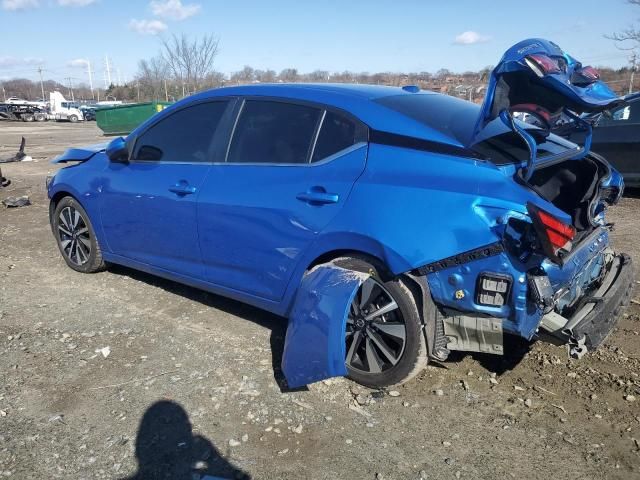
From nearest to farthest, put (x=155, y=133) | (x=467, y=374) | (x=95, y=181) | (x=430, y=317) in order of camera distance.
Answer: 1. (x=430, y=317)
2. (x=467, y=374)
3. (x=155, y=133)
4. (x=95, y=181)

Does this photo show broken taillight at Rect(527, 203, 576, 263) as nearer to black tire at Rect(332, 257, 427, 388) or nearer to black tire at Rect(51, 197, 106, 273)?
black tire at Rect(332, 257, 427, 388)

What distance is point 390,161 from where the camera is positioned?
3.08 meters

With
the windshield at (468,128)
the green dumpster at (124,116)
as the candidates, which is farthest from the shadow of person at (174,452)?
the green dumpster at (124,116)

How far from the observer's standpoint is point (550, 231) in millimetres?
2578

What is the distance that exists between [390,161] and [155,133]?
215 cm

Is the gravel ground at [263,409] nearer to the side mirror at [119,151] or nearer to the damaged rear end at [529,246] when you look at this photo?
the damaged rear end at [529,246]

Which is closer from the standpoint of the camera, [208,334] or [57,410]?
[57,410]

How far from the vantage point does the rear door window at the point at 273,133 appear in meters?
3.45

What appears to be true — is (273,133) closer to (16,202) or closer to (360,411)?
(360,411)

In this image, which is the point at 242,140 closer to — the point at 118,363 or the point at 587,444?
the point at 118,363

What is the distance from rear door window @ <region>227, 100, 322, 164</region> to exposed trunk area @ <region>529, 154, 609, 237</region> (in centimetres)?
140

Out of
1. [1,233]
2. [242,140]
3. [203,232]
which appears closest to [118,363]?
[203,232]

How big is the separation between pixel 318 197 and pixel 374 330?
2.76ft

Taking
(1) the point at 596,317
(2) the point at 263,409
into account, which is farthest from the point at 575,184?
(2) the point at 263,409
